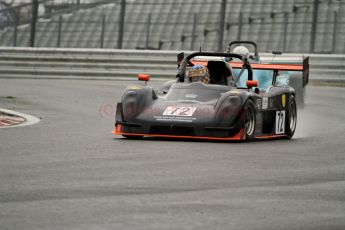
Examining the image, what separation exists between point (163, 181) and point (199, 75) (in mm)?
5425

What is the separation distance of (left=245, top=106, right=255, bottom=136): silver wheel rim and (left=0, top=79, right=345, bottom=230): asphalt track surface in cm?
26

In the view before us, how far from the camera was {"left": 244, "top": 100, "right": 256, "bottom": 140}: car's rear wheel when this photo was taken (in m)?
12.8

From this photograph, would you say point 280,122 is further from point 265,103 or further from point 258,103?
point 258,103

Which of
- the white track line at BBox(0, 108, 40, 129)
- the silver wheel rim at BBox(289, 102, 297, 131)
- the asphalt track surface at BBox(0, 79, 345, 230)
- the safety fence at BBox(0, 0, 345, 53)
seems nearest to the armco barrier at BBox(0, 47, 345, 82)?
the safety fence at BBox(0, 0, 345, 53)

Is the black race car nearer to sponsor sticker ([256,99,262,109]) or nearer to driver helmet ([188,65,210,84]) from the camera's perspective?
sponsor sticker ([256,99,262,109])

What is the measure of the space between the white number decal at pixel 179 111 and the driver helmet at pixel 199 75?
3.94ft

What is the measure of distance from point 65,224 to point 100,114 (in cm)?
1095

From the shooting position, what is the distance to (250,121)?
43.1 feet

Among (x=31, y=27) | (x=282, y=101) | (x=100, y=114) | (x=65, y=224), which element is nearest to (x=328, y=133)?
(x=282, y=101)

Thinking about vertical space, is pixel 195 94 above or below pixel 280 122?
above

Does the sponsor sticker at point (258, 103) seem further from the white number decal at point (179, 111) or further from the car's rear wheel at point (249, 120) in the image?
the white number decal at point (179, 111)

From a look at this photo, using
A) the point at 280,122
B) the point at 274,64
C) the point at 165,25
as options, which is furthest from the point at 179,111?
the point at 165,25

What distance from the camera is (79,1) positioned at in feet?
91.6

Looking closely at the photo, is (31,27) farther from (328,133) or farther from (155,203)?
(155,203)
